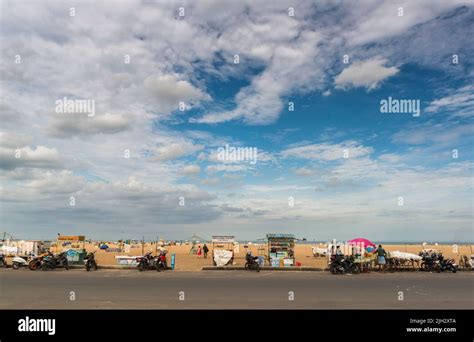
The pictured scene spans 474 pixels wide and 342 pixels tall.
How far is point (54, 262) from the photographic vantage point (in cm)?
2461

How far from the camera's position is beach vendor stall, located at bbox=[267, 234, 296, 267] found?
2569 centimetres

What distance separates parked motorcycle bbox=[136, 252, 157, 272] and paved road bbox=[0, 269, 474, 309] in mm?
5536

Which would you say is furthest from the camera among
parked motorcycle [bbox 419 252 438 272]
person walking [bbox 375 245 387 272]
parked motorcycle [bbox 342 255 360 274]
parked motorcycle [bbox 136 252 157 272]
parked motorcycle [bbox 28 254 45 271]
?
parked motorcycle [bbox 28 254 45 271]

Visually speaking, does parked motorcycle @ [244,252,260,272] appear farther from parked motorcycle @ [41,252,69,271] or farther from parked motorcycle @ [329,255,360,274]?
parked motorcycle @ [41,252,69,271]

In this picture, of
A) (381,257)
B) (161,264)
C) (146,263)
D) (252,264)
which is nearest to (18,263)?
(146,263)

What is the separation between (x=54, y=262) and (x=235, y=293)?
16.6m

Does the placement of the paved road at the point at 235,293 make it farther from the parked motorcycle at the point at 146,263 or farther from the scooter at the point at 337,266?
the parked motorcycle at the point at 146,263

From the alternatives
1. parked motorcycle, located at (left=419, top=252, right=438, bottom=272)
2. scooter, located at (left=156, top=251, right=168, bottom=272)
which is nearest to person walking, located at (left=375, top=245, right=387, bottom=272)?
parked motorcycle, located at (left=419, top=252, right=438, bottom=272)

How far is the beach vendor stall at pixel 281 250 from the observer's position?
25688 mm

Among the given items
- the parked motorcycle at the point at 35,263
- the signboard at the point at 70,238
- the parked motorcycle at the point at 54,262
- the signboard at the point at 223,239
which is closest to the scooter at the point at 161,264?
the signboard at the point at 223,239

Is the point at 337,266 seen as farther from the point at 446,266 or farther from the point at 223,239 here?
the point at 223,239
